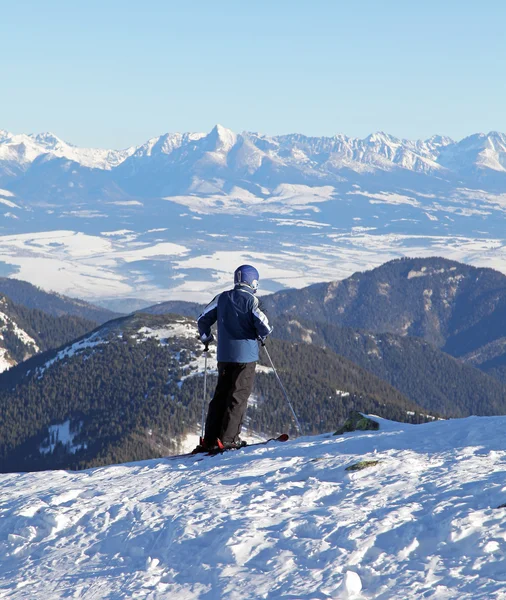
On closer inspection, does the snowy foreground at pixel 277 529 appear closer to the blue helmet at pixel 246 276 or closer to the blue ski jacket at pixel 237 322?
the blue ski jacket at pixel 237 322

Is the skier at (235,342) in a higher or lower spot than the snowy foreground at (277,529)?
higher

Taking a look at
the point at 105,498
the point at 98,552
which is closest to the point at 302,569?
the point at 98,552

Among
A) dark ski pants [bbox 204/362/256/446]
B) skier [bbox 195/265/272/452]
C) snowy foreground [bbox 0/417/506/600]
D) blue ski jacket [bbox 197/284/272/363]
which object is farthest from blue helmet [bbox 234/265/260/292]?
Answer: snowy foreground [bbox 0/417/506/600]

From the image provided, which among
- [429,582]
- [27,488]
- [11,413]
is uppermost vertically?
[429,582]

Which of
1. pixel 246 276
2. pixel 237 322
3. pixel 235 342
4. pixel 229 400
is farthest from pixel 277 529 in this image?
pixel 246 276

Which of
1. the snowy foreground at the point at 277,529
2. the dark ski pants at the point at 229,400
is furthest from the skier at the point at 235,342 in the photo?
the snowy foreground at the point at 277,529

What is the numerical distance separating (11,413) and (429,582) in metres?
196

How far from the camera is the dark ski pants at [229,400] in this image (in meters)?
18.8

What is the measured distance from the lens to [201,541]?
492 inches

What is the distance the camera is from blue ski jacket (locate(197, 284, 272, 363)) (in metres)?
18.7

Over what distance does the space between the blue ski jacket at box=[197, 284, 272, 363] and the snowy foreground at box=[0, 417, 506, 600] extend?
8.66 ft

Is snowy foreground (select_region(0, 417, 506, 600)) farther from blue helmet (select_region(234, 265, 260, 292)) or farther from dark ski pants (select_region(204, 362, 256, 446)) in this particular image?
blue helmet (select_region(234, 265, 260, 292))

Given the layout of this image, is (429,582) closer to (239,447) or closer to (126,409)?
(239,447)

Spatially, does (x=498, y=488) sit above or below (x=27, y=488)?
above
